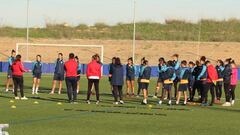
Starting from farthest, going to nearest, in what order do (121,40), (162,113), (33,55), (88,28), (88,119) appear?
(88,28)
(121,40)
(33,55)
(162,113)
(88,119)

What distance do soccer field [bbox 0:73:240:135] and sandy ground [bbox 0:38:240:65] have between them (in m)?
48.5

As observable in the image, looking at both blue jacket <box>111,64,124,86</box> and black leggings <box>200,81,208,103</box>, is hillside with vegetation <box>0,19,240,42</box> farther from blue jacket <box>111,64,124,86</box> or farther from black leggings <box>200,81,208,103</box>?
blue jacket <box>111,64,124,86</box>

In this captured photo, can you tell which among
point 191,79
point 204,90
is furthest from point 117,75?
point 191,79

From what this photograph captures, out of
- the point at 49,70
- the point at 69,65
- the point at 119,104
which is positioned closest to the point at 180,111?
the point at 119,104

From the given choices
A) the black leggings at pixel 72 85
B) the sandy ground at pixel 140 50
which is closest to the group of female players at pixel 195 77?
the black leggings at pixel 72 85

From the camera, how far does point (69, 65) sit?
25.4 metres

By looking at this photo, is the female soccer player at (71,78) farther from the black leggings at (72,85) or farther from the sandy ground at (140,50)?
the sandy ground at (140,50)

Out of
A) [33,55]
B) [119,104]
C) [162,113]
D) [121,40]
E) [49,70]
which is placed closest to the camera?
[162,113]

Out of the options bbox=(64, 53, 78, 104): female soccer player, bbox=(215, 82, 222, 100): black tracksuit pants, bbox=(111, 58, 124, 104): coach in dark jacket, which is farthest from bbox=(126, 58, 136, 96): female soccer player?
bbox=(64, 53, 78, 104): female soccer player

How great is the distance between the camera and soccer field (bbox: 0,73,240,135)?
16.3 meters

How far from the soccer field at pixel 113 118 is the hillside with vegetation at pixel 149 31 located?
199 ft

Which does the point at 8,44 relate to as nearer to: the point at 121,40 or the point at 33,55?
the point at 33,55

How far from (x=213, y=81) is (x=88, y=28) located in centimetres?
6737

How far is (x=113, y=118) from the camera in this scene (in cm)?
1938
